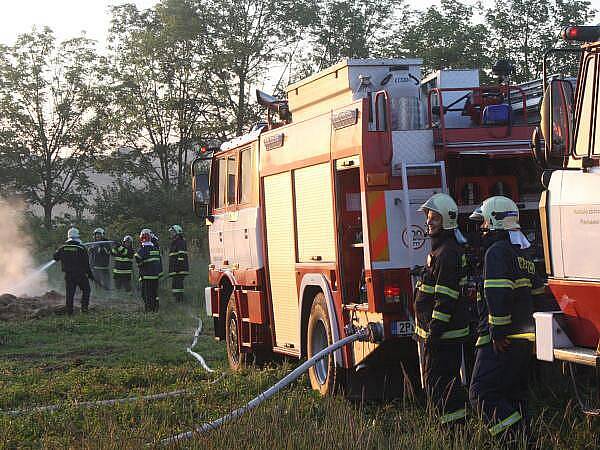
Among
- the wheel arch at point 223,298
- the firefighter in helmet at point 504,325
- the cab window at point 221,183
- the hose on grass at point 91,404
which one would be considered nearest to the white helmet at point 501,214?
the firefighter in helmet at point 504,325

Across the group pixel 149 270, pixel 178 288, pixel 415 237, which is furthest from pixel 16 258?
pixel 415 237

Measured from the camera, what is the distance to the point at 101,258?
2798 centimetres

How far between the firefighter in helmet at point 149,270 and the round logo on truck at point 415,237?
1376 cm

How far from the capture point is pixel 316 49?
4431 centimetres

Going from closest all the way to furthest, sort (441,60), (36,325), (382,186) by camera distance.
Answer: (382,186) < (36,325) < (441,60)

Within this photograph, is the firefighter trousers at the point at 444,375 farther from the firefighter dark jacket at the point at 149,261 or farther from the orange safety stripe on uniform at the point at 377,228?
the firefighter dark jacket at the point at 149,261

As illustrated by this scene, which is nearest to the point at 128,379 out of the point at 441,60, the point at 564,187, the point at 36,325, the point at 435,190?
the point at 435,190

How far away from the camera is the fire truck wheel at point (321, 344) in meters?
9.45

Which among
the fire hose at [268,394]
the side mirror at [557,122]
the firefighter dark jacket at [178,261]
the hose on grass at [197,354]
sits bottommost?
the hose on grass at [197,354]

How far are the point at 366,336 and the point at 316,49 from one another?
36.7 meters

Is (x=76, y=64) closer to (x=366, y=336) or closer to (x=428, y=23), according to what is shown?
(x=428, y=23)

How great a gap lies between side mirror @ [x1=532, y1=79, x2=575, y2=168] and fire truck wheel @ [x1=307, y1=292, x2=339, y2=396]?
337 centimetres

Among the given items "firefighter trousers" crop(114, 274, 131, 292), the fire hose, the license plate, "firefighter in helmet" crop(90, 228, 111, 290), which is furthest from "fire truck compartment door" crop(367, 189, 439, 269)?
"firefighter in helmet" crop(90, 228, 111, 290)

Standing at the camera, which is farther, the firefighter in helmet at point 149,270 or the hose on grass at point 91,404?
the firefighter in helmet at point 149,270
